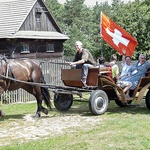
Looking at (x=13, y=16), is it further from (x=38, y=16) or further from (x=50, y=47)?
(x=50, y=47)

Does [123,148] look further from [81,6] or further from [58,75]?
[81,6]

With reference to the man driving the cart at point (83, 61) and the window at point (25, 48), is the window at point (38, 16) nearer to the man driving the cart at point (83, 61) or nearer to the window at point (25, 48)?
the window at point (25, 48)

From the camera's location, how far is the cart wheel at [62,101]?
9414mm

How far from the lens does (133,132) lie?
21.3 feet

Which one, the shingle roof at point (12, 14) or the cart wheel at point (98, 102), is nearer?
the cart wheel at point (98, 102)

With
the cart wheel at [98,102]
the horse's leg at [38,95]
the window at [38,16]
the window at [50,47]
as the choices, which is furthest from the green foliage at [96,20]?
the window at [38,16]

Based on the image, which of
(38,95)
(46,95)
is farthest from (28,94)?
(38,95)

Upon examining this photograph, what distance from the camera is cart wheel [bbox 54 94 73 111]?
30.9 feet

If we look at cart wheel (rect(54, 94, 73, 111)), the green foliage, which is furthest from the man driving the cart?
cart wheel (rect(54, 94, 73, 111))

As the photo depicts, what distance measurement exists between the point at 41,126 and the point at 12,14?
23.4 meters

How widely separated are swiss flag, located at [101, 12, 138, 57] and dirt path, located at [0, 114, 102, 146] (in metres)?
2.74

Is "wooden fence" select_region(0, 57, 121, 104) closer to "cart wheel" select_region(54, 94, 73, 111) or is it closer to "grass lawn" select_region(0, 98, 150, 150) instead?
"cart wheel" select_region(54, 94, 73, 111)

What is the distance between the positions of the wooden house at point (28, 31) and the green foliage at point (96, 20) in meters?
4.48

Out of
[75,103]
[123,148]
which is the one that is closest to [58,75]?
[75,103]
